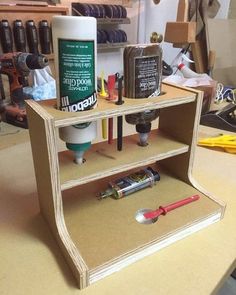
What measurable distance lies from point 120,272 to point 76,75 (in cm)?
31

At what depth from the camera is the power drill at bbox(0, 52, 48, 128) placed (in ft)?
2.88

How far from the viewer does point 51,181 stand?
0.43 m

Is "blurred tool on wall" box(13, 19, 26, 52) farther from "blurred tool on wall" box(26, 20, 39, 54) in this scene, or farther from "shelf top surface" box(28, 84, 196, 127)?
"shelf top surface" box(28, 84, 196, 127)

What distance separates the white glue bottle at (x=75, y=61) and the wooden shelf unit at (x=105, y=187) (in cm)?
2

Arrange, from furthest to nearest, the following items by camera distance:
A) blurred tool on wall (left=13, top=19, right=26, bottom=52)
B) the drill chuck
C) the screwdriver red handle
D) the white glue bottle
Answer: blurred tool on wall (left=13, top=19, right=26, bottom=52), the drill chuck, the screwdriver red handle, the white glue bottle

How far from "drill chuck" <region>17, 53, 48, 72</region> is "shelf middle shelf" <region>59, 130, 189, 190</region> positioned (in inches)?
17.0

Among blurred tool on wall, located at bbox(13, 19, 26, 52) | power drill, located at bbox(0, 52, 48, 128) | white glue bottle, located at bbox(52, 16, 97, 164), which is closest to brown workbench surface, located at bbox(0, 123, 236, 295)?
white glue bottle, located at bbox(52, 16, 97, 164)

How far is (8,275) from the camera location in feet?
1.36

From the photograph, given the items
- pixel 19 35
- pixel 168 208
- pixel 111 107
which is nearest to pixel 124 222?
pixel 168 208

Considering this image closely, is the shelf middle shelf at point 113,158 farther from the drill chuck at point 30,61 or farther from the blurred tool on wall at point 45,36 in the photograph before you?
the blurred tool on wall at point 45,36

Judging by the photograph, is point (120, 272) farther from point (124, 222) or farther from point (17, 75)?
point (17, 75)

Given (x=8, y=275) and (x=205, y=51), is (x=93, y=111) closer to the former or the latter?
(x=8, y=275)

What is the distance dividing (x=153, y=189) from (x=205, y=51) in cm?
100

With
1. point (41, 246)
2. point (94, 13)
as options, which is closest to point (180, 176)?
point (41, 246)
